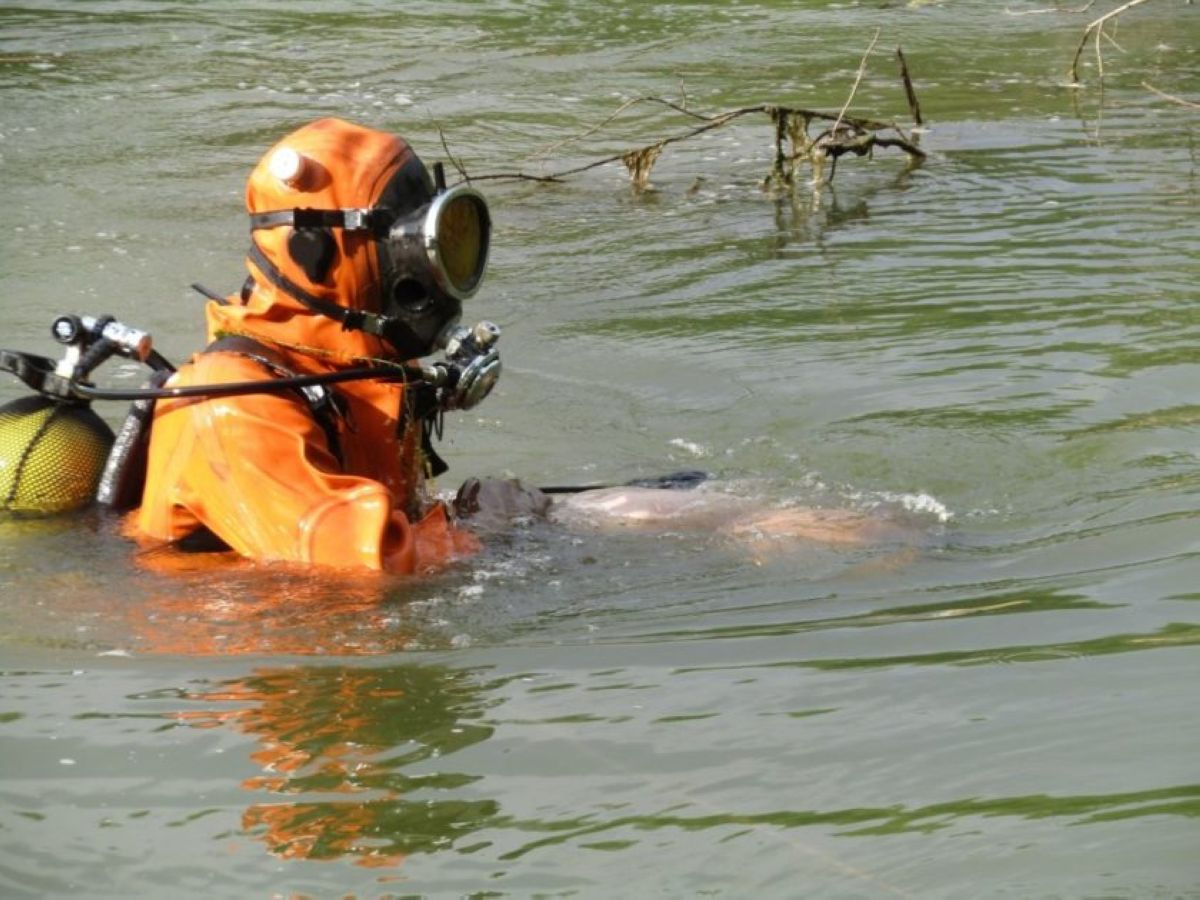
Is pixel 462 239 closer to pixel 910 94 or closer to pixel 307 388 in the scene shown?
pixel 307 388

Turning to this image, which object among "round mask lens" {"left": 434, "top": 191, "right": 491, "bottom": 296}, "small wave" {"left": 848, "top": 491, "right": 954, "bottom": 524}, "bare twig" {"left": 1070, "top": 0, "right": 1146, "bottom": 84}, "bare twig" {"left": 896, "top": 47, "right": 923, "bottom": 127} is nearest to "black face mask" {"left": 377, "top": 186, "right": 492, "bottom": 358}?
"round mask lens" {"left": 434, "top": 191, "right": 491, "bottom": 296}

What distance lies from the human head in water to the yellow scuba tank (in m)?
0.60

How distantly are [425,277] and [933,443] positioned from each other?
235 centimetres

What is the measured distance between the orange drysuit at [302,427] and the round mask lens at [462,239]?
146 millimetres

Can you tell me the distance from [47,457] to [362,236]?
36.9 inches

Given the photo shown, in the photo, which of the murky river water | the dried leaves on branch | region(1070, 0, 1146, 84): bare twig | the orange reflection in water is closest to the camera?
the murky river water

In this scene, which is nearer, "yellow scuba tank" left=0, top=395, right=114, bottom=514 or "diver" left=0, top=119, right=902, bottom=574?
"diver" left=0, top=119, right=902, bottom=574

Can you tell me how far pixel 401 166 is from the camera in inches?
169

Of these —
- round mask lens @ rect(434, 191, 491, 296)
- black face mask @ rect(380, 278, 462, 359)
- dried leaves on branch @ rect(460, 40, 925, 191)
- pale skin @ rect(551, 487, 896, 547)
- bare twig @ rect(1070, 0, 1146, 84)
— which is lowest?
pale skin @ rect(551, 487, 896, 547)

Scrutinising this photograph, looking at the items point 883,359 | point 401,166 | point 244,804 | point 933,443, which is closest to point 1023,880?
point 244,804

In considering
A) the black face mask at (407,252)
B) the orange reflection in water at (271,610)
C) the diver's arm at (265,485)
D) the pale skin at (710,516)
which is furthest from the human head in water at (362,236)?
the pale skin at (710,516)

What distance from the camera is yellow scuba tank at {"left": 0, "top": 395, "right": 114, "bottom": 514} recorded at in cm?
448

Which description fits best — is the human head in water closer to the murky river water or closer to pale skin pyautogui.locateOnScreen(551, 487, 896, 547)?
the murky river water

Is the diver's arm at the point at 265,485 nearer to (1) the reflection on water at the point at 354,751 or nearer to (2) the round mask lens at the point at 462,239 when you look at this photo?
(1) the reflection on water at the point at 354,751
